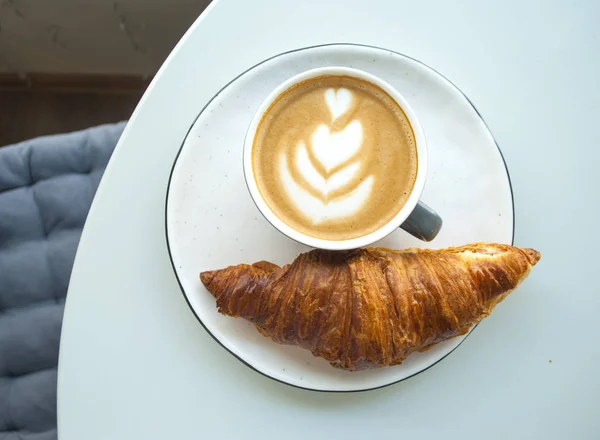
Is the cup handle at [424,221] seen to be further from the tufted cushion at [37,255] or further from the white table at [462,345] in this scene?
the tufted cushion at [37,255]

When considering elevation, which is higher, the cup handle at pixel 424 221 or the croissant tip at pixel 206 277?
the cup handle at pixel 424 221

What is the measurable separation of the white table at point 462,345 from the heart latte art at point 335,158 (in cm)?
17

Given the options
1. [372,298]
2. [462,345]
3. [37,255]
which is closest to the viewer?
[372,298]

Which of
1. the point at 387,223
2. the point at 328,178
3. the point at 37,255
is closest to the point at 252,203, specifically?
the point at 328,178

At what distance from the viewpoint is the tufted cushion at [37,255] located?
4.35 feet

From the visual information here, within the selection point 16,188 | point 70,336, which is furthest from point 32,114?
point 70,336

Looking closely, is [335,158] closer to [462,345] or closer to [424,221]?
[424,221]

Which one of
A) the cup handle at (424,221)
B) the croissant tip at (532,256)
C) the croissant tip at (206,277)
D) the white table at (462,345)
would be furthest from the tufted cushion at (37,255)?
the croissant tip at (532,256)

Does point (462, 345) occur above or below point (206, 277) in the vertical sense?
below

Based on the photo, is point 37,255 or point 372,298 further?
point 37,255

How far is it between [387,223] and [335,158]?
0.51ft

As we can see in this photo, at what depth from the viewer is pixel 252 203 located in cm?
113

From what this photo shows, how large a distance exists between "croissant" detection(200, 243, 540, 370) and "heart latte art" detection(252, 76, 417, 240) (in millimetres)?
93

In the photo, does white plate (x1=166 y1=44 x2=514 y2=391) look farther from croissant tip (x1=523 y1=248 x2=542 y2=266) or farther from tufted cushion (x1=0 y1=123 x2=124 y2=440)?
tufted cushion (x1=0 y1=123 x2=124 y2=440)
